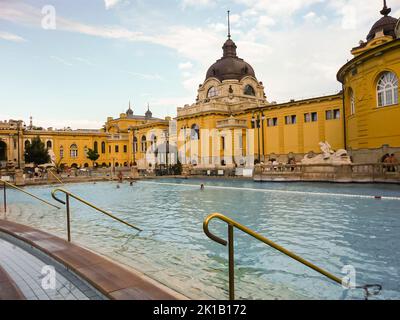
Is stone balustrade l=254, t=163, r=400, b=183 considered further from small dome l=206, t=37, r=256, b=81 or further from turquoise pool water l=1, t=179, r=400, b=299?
small dome l=206, t=37, r=256, b=81

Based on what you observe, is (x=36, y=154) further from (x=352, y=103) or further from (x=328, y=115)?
(x=352, y=103)

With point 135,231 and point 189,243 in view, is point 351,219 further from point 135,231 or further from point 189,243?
point 135,231

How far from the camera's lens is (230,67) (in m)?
52.6

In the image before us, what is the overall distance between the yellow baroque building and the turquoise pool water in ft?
40.4

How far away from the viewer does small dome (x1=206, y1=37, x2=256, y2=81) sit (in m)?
52.3

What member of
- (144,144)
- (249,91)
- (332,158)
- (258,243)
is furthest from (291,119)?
(258,243)

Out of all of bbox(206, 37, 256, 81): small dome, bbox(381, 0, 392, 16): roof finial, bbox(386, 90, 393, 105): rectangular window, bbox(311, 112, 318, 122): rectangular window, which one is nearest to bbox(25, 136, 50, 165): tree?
bbox(206, 37, 256, 81): small dome

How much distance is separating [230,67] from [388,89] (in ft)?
109

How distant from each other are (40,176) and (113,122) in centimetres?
4130

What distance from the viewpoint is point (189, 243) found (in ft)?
24.1

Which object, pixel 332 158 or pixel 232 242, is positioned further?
pixel 332 158

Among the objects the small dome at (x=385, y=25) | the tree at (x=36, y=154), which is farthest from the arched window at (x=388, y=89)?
the tree at (x=36, y=154)

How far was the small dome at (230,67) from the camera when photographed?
52.3 m
